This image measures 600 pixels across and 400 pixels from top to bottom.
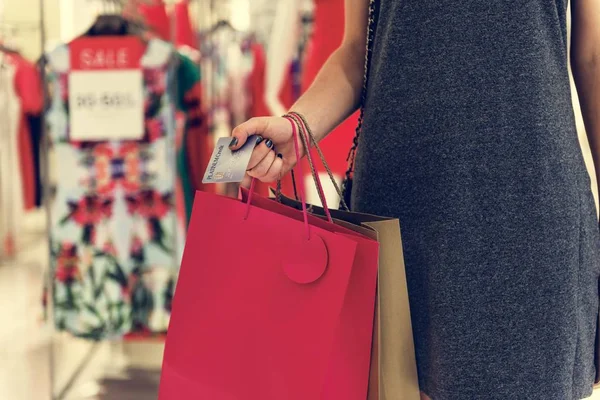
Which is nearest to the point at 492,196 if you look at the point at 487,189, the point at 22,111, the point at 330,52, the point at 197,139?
the point at 487,189

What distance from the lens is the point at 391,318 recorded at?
56 centimetres

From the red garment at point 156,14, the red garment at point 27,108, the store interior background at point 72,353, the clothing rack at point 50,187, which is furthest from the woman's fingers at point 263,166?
the red garment at point 27,108

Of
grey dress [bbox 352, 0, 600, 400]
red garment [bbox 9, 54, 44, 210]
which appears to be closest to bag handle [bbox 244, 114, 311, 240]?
grey dress [bbox 352, 0, 600, 400]

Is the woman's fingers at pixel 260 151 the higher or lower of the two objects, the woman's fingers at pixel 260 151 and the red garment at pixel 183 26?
the lower

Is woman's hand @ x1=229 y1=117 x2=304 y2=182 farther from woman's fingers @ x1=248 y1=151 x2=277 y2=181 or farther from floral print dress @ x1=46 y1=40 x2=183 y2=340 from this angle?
floral print dress @ x1=46 y1=40 x2=183 y2=340

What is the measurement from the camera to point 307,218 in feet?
1.80

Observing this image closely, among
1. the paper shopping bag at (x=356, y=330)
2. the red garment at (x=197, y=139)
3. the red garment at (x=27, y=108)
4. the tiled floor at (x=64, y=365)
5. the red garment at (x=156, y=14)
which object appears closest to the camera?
the paper shopping bag at (x=356, y=330)

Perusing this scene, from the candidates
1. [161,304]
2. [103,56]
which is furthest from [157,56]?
[161,304]

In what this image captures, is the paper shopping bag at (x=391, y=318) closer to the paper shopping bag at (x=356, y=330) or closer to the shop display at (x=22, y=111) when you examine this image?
the paper shopping bag at (x=356, y=330)

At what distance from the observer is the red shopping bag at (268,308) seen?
519mm

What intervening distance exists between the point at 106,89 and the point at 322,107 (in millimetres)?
1478

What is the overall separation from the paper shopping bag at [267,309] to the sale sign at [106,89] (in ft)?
4.72

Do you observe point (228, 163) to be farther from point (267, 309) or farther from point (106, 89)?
point (106, 89)

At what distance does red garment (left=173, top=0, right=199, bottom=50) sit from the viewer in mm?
2434
